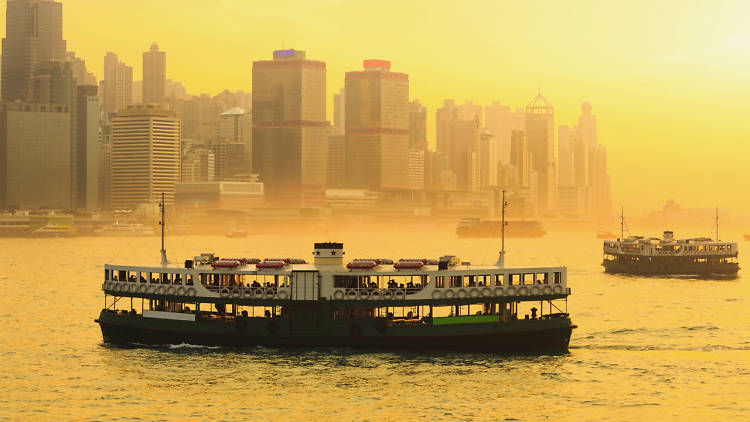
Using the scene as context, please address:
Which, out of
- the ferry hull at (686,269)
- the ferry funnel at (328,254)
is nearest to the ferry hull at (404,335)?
the ferry funnel at (328,254)

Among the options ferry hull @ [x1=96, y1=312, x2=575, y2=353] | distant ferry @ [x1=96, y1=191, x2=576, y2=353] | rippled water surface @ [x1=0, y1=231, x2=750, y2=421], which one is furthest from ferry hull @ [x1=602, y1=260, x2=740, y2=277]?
ferry hull @ [x1=96, y1=312, x2=575, y2=353]

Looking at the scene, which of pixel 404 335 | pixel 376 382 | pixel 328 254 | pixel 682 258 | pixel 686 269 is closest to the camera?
pixel 376 382

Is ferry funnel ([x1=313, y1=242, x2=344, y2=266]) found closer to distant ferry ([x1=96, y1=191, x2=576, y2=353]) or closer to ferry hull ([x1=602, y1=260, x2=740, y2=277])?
distant ferry ([x1=96, y1=191, x2=576, y2=353])

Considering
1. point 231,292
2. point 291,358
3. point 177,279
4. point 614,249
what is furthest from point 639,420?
point 614,249

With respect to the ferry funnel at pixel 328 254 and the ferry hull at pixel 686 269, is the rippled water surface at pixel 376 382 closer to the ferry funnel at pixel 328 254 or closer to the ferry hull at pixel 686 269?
the ferry funnel at pixel 328 254

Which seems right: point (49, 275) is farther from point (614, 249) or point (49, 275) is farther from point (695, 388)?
point (695, 388)

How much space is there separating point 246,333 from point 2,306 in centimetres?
5132

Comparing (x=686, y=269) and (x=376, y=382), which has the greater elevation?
(x=686, y=269)

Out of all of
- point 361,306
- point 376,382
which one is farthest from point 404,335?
point 376,382

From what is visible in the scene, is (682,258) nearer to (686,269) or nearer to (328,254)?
(686,269)

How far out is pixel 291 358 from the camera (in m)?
58.6

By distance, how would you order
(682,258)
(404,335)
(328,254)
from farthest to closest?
(682,258)
(328,254)
(404,335)

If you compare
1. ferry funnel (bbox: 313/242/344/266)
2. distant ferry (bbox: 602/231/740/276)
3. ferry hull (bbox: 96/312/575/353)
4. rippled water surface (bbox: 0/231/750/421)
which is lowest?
rippled water surface (bbox: 0/231/750/421)

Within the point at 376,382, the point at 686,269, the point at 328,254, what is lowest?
the point at 376,382
